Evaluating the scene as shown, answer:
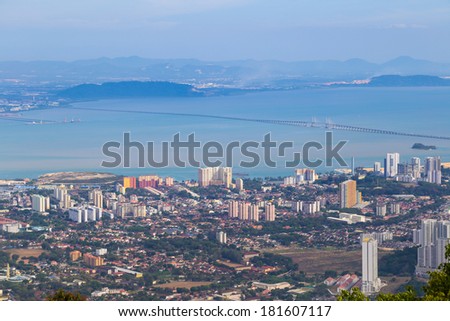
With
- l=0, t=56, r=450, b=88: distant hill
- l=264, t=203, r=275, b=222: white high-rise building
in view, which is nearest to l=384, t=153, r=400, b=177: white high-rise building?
l=264, t=203, r=275, b=222: white high-rise building

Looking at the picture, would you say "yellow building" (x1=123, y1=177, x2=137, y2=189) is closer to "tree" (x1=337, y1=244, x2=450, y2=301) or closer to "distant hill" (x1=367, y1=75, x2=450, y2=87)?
"tree" (x1=337, y1=244, x2=450, y2=301)

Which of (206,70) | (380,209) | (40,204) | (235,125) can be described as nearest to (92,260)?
(40,204)

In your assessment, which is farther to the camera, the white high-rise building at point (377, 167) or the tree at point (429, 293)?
the white high-rise building at point (377, 167)

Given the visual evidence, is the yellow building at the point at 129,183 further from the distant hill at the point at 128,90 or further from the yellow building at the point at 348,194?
the distant hill at the point at 128,90

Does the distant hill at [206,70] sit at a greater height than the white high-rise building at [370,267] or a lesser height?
greater

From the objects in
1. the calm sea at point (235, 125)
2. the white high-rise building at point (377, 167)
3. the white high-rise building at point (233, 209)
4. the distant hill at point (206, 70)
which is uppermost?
the distant hill at point (206, 70)

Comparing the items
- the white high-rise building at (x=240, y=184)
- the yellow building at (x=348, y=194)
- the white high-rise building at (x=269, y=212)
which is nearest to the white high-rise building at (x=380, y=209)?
the yellow building at (x=348, y=194)
